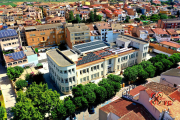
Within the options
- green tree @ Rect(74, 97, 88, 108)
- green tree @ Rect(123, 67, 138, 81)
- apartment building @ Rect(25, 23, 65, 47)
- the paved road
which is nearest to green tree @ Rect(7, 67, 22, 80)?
the paved road

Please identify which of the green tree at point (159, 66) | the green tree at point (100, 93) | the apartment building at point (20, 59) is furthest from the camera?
the apartment building at point (20, 59)

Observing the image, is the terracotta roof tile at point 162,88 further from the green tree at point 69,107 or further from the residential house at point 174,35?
the residential house at point 174,35

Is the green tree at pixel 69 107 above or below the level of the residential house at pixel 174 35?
below

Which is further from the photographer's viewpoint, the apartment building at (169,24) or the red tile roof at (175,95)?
the apartment building at (169,24)

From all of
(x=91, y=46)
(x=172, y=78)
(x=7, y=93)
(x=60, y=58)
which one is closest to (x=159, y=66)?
(x=172, y=78)

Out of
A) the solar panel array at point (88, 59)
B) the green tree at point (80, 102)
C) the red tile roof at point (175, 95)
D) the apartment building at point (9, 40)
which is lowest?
the green tree at point (80, 102)

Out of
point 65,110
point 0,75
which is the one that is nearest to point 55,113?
point 65,110

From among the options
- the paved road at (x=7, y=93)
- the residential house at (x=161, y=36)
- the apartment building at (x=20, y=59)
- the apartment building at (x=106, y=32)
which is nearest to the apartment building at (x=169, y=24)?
the residential house at (x=161, y=36)
